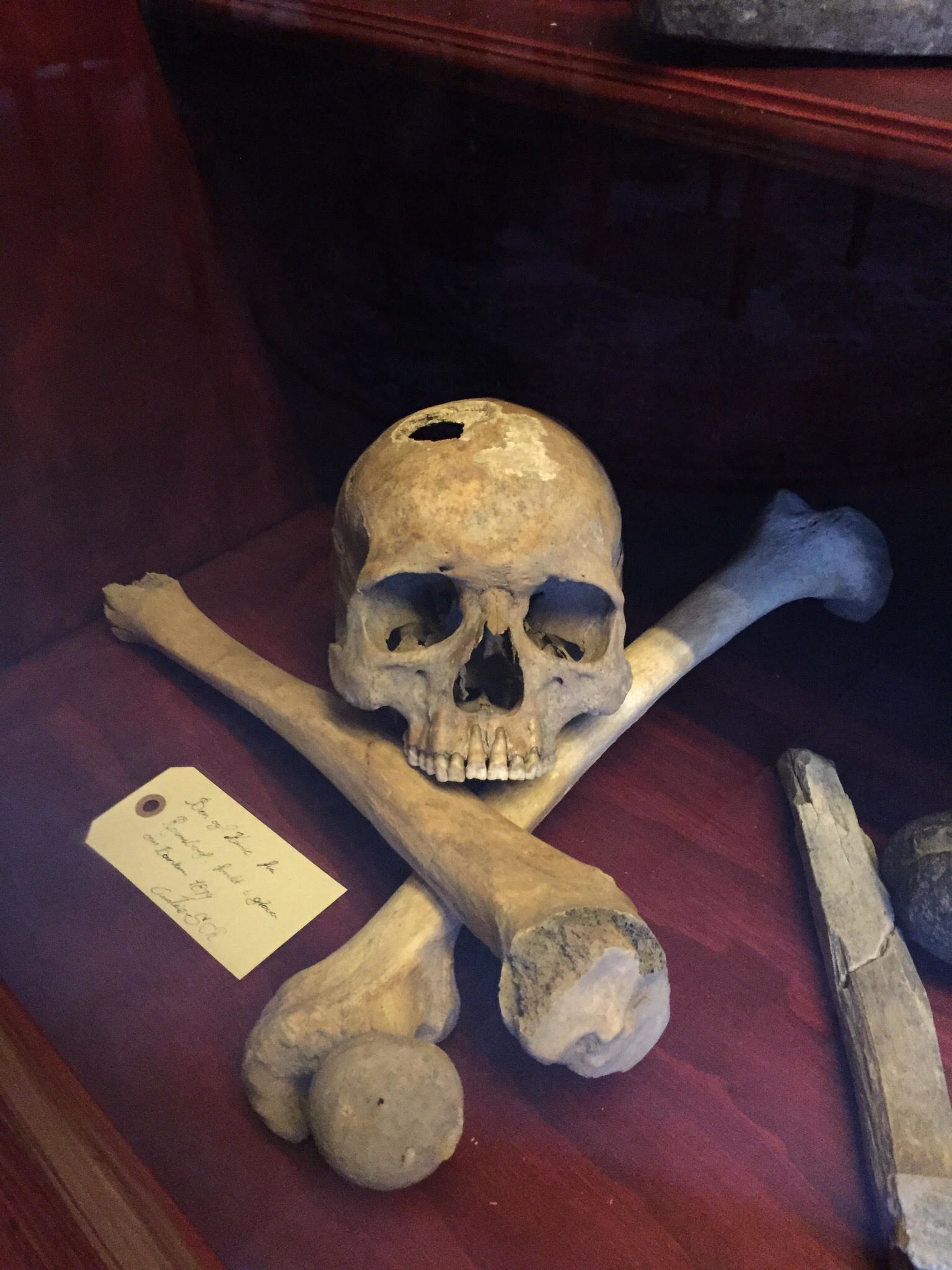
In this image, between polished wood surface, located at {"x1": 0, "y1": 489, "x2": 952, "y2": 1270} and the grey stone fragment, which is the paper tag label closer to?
polished wood surface, located at {"x1": 0, "y1": 489, "x2": 952, "y2": 1270}

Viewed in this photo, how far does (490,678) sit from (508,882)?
42 cm

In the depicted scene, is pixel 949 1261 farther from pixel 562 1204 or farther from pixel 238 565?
pixel 238 565

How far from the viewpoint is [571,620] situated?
170cm

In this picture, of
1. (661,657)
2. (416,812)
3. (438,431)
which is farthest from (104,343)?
(661,657)

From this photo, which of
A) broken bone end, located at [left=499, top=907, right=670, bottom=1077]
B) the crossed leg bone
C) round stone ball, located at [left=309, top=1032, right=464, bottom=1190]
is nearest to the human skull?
the crossed leg bone

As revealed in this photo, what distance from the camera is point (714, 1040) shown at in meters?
1.50

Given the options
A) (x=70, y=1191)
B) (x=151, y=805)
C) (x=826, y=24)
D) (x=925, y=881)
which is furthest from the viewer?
(x=151, y=805)

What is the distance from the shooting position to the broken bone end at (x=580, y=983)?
122cm

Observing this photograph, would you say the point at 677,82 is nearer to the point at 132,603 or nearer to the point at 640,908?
the point at 640,908

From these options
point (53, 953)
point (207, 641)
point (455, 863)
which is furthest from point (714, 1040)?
point (207, 641)

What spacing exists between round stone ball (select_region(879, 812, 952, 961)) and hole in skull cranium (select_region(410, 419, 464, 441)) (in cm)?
99

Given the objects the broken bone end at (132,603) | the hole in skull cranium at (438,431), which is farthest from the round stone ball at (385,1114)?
the broken bone end at (132,603)

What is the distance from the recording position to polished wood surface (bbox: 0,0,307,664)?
1.73m

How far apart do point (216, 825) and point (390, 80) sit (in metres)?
1.33
